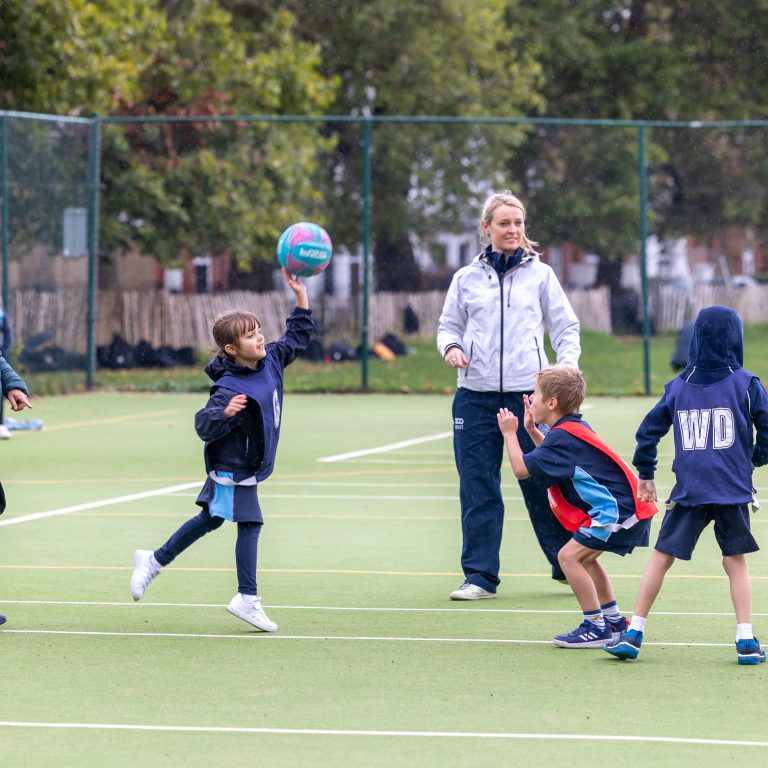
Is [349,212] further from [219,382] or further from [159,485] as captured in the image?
[219,382]

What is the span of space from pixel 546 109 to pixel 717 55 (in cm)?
453

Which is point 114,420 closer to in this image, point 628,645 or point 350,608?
point 350,608

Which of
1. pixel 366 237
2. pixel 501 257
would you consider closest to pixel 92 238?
pixel 366 237

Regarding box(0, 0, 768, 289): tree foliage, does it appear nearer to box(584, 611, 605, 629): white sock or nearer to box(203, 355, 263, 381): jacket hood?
box(203, 355, 263, 381): jacket hood

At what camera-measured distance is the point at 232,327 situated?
25.5ft

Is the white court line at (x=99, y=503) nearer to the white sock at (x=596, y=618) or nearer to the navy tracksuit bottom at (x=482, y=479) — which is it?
the navy tracksuit bottom at (x=482, y=479)

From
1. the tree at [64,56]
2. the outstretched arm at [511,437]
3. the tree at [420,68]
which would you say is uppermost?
the tree at [420,68]

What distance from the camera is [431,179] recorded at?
93.9ft

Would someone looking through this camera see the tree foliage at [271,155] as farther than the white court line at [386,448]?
Yes

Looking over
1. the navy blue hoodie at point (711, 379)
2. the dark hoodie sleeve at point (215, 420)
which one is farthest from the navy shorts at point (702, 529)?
the dark hoodie sleeve at point (215, 420)

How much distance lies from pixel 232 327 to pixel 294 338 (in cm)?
49

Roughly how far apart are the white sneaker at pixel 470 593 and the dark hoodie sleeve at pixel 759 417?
2105mm

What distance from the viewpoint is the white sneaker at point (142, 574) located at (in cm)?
805

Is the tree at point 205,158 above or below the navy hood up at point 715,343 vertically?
above
